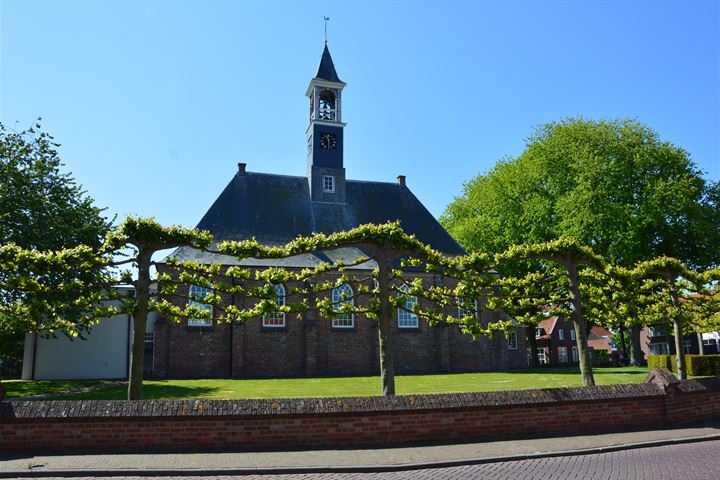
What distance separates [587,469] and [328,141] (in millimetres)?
31300

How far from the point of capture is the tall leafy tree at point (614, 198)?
112 ft

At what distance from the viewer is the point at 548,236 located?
3819cm

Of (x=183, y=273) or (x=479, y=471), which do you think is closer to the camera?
(x=479, y=471)

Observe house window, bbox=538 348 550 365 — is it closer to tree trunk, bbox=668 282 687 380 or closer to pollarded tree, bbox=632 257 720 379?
pollarded tree, bbox=632 257 720 379

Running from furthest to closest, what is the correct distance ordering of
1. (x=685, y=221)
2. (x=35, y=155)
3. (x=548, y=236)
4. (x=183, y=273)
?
(x=548, y=236) → (x=685, y=221) → (x=35, y=155) → (x=183, y=273)

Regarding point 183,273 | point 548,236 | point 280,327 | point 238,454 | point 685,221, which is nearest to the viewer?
point 238,454

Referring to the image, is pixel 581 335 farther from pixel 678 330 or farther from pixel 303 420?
pixel 303 420

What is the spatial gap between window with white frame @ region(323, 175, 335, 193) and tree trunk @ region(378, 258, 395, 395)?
81.6ft

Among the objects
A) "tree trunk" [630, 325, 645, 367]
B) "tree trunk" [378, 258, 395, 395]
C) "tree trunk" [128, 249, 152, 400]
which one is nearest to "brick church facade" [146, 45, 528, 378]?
"tree trunk" [630, 325, 645, 367]

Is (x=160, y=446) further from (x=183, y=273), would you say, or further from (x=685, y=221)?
(x=685, y=221)

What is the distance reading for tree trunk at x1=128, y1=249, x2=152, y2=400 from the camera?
38.8 feet

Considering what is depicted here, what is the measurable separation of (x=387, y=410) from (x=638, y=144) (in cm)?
3201

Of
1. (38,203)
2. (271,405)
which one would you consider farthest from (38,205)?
(271,405)

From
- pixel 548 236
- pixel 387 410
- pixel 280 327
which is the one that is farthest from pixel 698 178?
pixel 387 410
